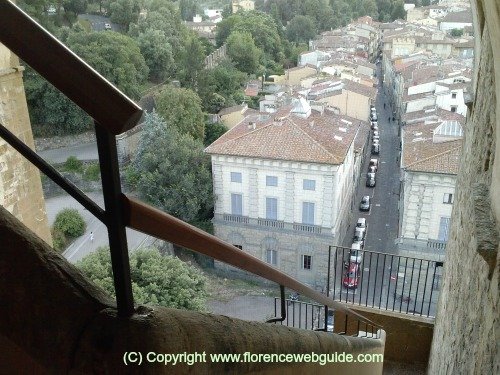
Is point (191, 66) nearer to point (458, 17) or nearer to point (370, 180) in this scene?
point (370, 180)

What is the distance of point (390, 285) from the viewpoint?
8188 millimetres

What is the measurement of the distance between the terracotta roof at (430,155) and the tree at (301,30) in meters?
25.5

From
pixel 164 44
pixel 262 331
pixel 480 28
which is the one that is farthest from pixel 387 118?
pixel 262 331

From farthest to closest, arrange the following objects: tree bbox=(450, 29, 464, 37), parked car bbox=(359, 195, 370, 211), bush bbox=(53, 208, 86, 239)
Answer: tree bbox=(450, 29, 464, 37)
parked car bbox=(359, 195, 370, 211)
bush bbox=(53, 208, 86, 239)

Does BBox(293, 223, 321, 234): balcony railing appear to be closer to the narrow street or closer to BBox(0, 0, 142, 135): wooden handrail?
the narrow street

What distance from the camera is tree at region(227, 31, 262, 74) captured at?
26578 mm

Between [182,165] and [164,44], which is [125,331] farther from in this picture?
[164,44]

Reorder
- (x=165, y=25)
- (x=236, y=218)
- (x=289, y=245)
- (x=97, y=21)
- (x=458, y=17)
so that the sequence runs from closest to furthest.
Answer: (x=289, y=245), (x=236, y=218), (x=165, y=25), (x=97, y=21), (x=458, y=17)

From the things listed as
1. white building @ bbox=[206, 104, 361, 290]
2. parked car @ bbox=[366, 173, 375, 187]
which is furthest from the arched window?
parked car @ bbox=[366, 173, 375, 187]

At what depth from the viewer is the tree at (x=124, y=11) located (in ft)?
79.2

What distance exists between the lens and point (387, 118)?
2547cm

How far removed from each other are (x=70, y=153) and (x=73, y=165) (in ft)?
4.05

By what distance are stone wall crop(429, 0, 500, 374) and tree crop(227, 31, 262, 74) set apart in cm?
2483

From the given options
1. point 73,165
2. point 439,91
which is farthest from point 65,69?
point 439,91
